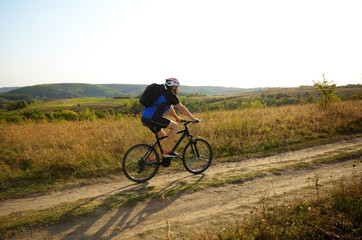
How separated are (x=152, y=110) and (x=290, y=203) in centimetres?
384

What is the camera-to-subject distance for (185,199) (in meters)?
4.55

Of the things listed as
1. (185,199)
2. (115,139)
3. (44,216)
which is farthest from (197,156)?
(44,216)

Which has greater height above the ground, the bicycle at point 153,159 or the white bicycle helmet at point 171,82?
the white bicycle helmet at point 171,82

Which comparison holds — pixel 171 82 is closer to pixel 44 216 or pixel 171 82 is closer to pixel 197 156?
pixel 197 156

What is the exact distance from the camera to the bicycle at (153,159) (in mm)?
5559

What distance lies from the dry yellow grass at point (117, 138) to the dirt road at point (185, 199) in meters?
1.36

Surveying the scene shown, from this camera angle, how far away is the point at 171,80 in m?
5.52

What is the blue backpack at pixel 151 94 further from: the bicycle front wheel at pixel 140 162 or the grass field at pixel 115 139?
the grass field at pixel 115 139

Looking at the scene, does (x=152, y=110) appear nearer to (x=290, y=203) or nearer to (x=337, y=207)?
(x=290, y=203)

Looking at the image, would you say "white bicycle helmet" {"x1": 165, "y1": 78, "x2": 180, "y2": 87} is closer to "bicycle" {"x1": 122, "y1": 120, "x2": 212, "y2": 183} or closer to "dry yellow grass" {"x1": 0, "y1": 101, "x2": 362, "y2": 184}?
"bicycle" {"x1": 122, "y1": 120, "x2": 212, "y2": 183}

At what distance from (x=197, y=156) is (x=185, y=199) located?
6.49ft

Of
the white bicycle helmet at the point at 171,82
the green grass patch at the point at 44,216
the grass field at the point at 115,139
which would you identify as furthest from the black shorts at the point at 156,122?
the green grass patch at the point at 44,216

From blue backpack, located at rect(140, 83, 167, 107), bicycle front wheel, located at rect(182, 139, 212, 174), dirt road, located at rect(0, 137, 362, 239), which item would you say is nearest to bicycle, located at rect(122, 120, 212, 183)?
bicycle front wheel, located at rect(182, 139, 212, 174)

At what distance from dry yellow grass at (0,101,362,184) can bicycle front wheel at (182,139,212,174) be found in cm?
160
